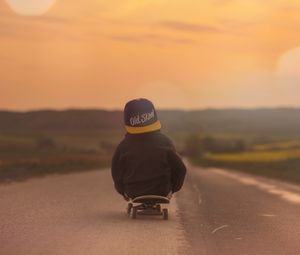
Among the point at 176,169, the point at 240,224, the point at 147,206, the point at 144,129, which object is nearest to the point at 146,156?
the point at 144,129

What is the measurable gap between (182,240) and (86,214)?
373 cm

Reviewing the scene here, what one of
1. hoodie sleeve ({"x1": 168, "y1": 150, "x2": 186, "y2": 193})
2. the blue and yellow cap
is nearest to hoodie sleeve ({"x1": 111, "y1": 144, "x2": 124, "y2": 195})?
the blue and yellow cap

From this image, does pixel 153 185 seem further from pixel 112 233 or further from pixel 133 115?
pixel 112 233

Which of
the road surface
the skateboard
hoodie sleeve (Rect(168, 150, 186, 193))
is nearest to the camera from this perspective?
the road surface

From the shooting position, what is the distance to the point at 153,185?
13.3m

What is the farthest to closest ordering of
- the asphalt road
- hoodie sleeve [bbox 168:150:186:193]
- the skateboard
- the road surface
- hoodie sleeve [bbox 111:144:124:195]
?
hoodie sleeve [bbox 111:144:124:195]
hoodie sleeve [bbox 168:150:186:193]
the skateboard
the asphalt road
the road surface

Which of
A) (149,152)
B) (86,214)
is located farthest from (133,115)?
(86,214)

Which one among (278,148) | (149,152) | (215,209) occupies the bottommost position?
(278,148)

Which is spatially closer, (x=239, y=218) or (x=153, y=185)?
(x=153, y=185)

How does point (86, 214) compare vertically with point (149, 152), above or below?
below

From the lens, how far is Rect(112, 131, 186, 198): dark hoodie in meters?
13.3

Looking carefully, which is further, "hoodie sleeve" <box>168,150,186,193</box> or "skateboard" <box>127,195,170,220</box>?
"hoodie sleeve" <box>168,150,186,193</box>

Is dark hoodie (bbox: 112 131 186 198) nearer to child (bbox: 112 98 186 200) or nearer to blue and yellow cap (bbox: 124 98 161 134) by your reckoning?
child (bbox: 112 98 186 200)

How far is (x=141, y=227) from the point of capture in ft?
40.3
